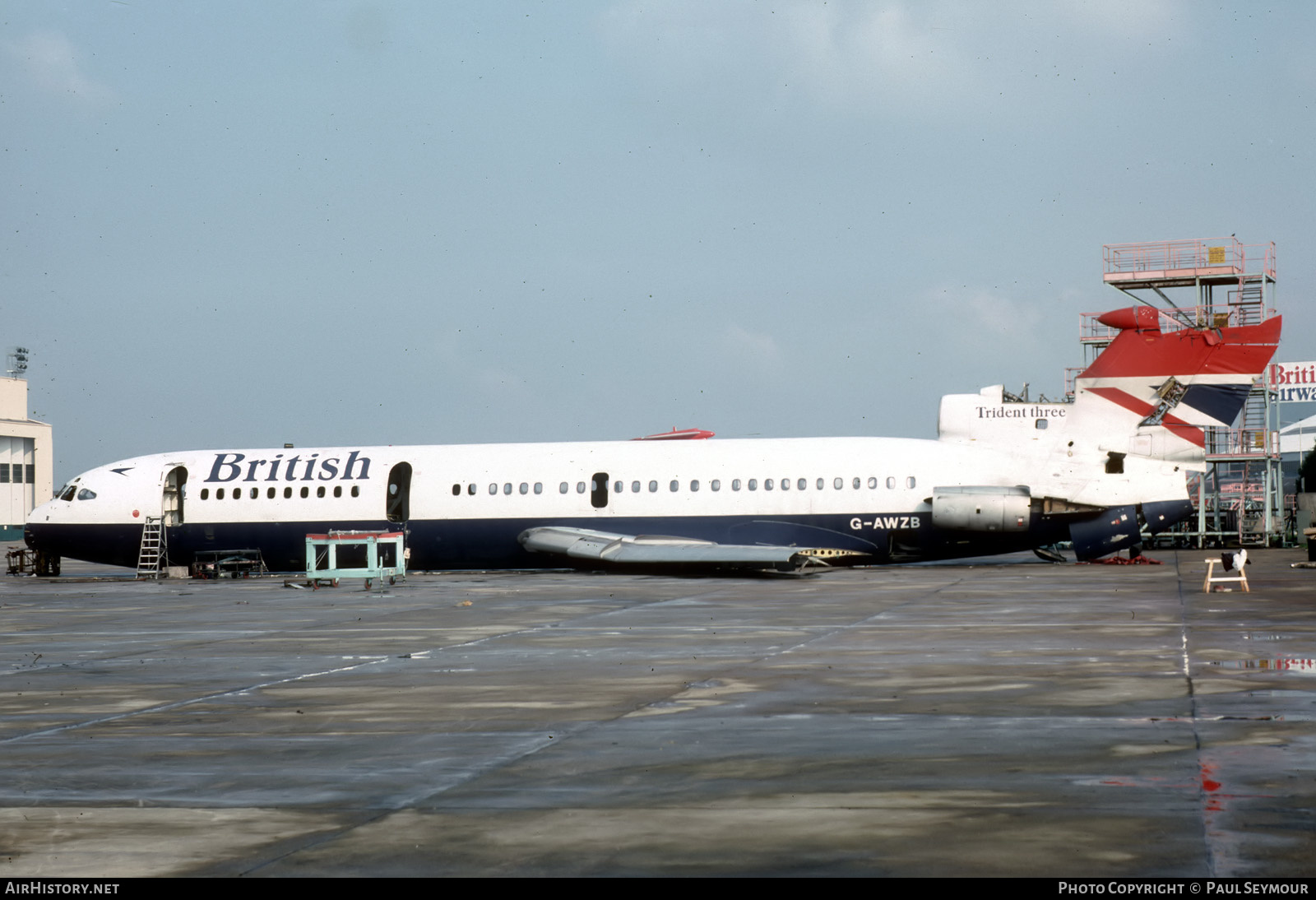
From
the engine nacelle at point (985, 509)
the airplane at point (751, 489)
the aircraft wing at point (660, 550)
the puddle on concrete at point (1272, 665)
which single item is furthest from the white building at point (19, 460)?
the puddle on concrete at point (1272, 665)

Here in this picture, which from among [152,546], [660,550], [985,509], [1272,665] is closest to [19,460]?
[152,546]

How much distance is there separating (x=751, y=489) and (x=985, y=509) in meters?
6.02

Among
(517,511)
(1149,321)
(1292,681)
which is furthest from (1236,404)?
(1292,681)

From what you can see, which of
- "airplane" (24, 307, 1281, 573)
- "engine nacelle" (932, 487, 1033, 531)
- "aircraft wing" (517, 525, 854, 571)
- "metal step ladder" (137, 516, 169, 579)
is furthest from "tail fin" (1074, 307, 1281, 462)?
"metal step ladder" (137, 516, 169, 579)

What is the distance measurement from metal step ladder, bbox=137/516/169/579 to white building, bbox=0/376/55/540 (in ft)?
278

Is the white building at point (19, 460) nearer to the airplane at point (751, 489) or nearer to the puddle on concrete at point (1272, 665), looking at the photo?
the airplane at point (751, 489)

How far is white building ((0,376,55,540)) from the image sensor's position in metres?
117

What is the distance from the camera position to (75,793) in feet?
27.8

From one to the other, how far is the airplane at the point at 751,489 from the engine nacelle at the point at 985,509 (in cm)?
5

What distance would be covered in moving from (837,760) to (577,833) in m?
2.52

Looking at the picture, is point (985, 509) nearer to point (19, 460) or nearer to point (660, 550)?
point (660, 550)

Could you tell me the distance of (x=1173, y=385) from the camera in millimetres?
34906

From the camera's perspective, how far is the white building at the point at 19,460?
117 m

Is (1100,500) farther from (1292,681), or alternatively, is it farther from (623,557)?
(1292,681)
